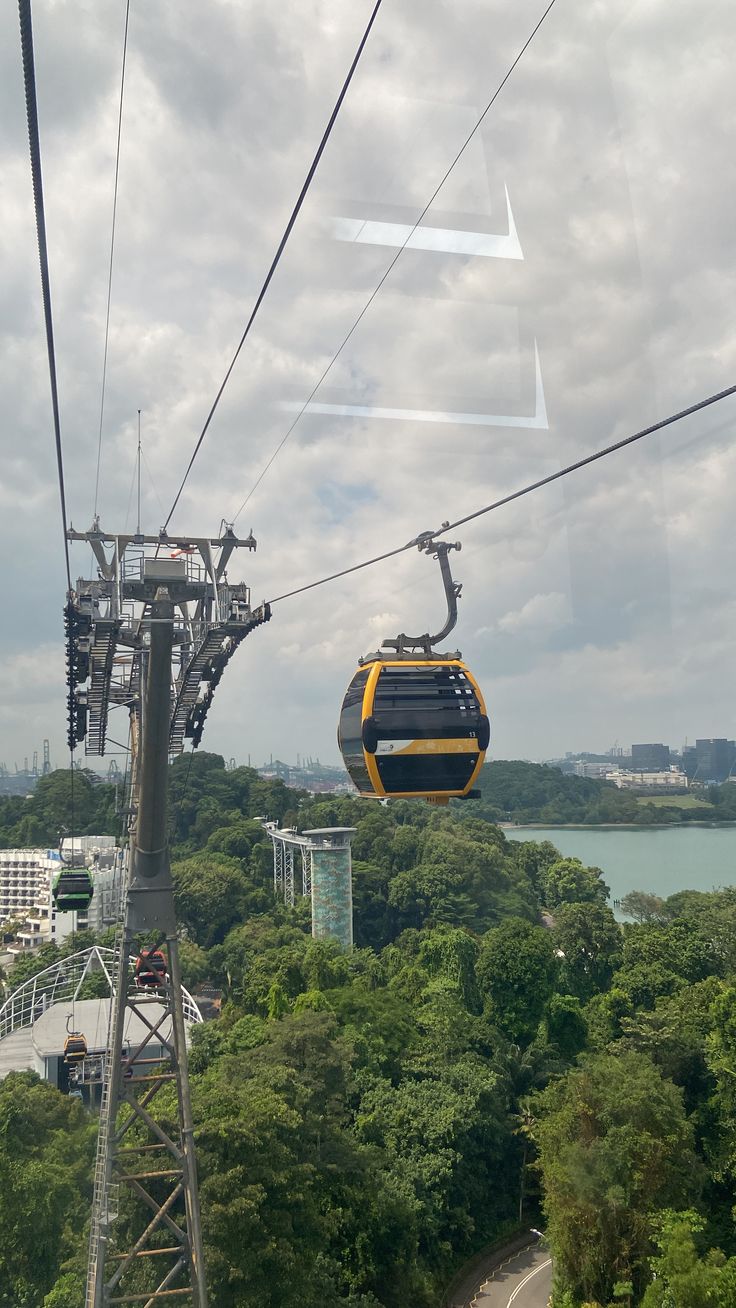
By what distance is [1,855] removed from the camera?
4128cm

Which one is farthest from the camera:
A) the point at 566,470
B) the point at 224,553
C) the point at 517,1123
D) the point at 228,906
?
the point at 228,906

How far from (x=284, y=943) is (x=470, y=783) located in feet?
67.1

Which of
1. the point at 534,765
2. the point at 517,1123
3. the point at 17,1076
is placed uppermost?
the point at 534,765

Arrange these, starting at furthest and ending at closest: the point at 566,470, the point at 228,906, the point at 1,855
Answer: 1. the point at 1,855
2. the point at 228,906
3. the point at 566,470

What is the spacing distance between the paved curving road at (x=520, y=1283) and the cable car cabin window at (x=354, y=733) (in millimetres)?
9853

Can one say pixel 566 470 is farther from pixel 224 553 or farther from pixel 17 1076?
pixel 17 1076

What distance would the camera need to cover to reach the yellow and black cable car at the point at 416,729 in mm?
5961

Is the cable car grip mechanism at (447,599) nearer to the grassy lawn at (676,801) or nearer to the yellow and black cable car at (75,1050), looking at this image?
the yellow and black cable car at (75,1050)

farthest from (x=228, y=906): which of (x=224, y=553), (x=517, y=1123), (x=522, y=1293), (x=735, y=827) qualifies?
(x=735, y=827)

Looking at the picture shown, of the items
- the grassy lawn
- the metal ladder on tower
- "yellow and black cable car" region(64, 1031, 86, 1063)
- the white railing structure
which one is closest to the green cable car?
"yellow and black cable car" region(64, 1031, 86, 1063)

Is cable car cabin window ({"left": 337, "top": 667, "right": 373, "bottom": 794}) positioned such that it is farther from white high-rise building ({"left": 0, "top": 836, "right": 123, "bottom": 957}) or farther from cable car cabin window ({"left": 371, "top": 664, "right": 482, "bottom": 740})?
white high-rise building ({"left": 0, "top": 836, "right": 123, "bottom": 957})

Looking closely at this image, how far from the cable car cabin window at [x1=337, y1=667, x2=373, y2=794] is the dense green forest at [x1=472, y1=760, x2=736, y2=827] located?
3996 cm

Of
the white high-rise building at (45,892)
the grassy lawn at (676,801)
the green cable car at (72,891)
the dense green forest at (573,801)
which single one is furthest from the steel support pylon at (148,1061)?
the grassy lawn at (676,801)

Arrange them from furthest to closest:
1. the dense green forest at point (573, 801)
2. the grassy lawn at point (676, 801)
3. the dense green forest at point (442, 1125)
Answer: the dense green forest at point (573, 801) → the grassy lawn at point (676, 801) → the dense green forest at point (442, 1125)
